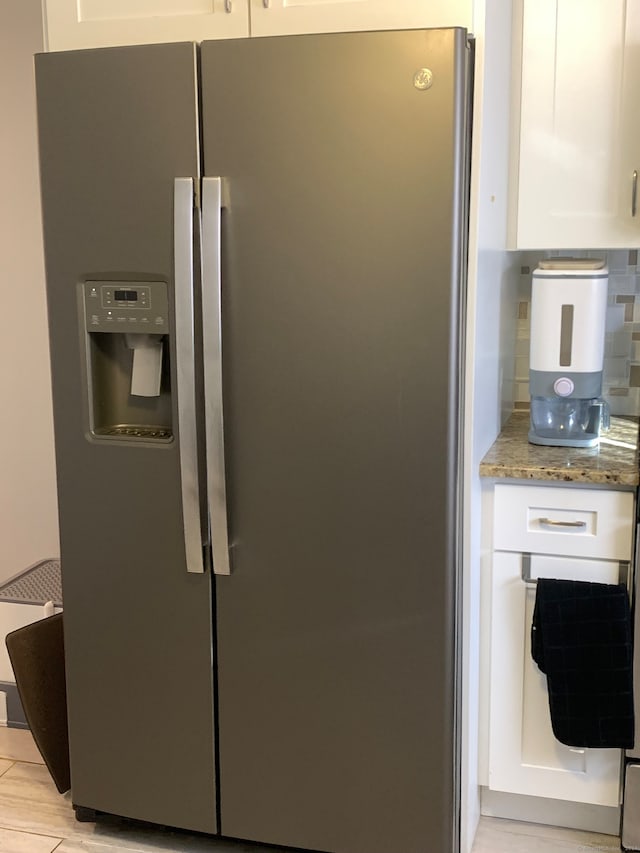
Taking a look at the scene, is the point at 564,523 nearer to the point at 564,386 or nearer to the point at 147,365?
the point at 564,386

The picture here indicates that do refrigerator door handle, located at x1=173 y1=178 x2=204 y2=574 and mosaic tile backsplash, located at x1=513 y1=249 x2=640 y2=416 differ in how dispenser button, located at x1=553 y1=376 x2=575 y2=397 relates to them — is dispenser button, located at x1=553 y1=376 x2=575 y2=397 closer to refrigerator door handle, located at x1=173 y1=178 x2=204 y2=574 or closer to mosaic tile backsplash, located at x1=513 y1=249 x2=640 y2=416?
mosaic tile backsplash, located at x1=513 y1=249 x2=640 y2=416

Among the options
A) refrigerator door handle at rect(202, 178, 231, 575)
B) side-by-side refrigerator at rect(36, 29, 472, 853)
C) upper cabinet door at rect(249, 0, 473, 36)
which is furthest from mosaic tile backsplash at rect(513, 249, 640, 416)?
refrigerator door handle at rect(202, 178, 231, 575)

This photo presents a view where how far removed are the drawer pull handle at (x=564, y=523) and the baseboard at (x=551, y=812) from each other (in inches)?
27.6

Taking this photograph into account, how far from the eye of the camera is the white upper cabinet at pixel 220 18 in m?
1.86

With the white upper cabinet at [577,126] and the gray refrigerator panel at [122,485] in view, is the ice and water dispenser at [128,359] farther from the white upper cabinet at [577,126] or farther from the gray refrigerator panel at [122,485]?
the white upper cabinet at [577,126]

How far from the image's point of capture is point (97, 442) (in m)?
2.14


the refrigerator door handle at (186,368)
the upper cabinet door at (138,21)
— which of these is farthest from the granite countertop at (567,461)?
the upper cabinet door at (138,21)

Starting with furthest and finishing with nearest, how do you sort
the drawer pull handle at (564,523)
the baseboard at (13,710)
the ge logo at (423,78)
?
the baseboard at (13,710)
the drawer pull handle at (564,523)
the ge logo at (423,78)

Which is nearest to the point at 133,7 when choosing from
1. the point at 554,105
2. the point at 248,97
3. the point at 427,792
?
the point at 248,97

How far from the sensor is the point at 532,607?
2207mm

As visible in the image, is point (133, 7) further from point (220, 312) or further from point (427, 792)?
point (427, 792)

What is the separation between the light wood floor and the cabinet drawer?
2.34ft

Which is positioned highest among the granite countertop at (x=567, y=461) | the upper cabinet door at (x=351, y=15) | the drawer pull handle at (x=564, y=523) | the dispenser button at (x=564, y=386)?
the upper cabinet door at (x=351, y=15)

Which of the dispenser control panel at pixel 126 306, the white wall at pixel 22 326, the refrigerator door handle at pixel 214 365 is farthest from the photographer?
the white wall at pixel 22 326
